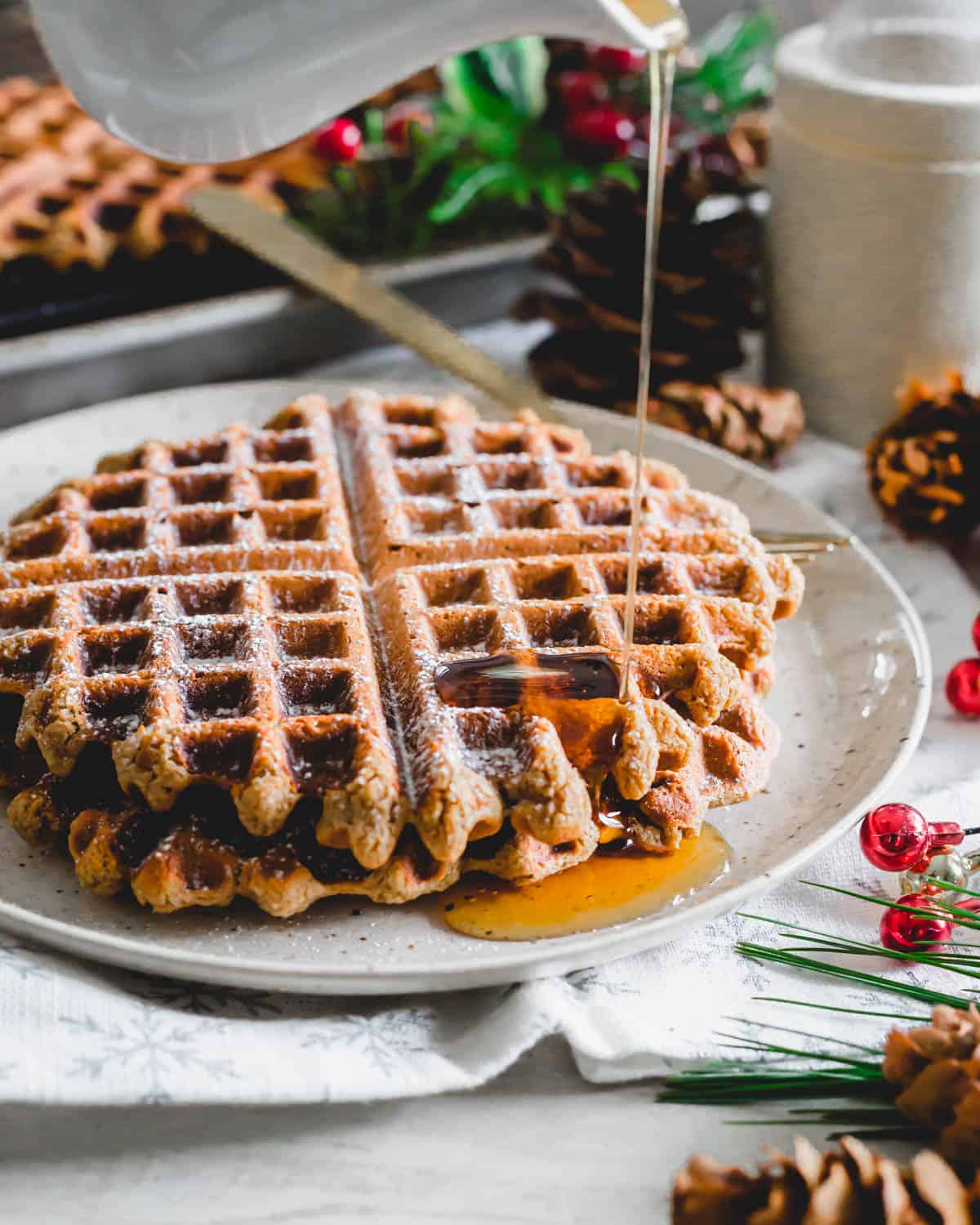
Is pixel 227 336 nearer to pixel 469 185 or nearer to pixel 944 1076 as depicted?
pixel 469 185

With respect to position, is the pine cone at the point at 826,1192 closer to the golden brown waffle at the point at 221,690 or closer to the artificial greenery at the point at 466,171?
the golden brown waffle at the point at 221,690

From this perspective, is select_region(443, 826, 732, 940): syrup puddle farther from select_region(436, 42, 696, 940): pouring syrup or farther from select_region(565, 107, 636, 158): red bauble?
select_region(565, 107, 636, 158): red bauble

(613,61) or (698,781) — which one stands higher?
(613,61)

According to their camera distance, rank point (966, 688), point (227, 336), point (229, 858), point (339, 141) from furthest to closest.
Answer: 1. point (339, 141)
2. point (227, 336)
3. point (966, 688)
4. point (229, 858)

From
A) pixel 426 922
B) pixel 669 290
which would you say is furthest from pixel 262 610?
pixel 669 290

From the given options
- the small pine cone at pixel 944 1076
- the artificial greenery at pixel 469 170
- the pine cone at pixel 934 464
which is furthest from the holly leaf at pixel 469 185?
the small pine cone at pixel 944 1076

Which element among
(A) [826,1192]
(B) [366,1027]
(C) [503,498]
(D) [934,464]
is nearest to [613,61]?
(D) [934,464]
